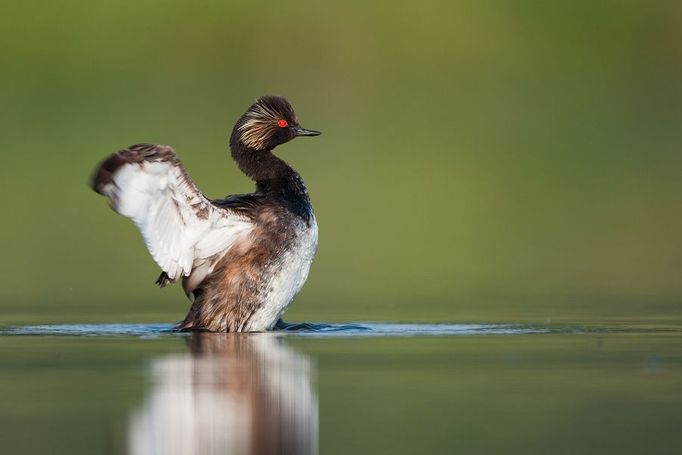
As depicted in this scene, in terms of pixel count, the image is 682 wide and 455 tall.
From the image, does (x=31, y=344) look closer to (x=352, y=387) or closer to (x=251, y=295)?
(x=251, y=295)

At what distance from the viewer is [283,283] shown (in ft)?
44.6

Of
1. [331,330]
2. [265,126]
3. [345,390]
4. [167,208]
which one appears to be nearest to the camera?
[345,390]

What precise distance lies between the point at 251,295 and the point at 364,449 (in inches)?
196

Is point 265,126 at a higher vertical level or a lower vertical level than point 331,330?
higher

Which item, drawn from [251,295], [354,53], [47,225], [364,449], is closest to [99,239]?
[47,225]

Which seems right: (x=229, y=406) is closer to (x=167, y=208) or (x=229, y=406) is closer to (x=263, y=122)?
(x=167, y=208)

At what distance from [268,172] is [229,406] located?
16.7ft

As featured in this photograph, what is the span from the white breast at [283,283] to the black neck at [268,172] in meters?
0.64

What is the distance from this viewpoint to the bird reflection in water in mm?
8766

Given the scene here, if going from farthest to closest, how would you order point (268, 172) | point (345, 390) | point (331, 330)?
point (268, 172) < point (331, 330) < point (345, 390)

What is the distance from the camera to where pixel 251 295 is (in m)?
13.6

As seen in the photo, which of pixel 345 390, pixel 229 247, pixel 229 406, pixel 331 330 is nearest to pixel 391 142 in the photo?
pixel 229 247

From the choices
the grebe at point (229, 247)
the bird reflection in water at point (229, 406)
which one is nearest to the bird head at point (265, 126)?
the grebe at point (229, 247)

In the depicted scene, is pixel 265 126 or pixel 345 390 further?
pixel 265 126
